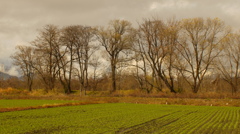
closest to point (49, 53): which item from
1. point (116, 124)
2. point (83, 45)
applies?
point (83, 45)

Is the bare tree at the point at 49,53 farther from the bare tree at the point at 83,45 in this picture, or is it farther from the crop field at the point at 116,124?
the crop field at the point at 116,124

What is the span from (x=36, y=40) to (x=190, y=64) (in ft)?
101

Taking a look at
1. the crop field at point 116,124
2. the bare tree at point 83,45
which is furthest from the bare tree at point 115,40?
the crop field at point 116,124

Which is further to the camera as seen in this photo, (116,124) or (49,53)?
(49,53)

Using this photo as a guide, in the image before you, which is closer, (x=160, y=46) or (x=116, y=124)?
(x=116, y=124)

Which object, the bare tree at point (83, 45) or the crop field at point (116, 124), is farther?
the bare tree at point (83, 45)

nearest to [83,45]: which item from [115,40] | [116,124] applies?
[115,40]

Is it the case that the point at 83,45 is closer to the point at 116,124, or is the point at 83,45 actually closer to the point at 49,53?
the point at 49,53

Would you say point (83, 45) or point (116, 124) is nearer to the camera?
point (116, 124)

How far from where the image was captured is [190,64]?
3872cm

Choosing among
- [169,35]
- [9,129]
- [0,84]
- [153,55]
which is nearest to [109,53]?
[153,55]

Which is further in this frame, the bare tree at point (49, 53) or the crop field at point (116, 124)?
the bare tree at point (49, 53)

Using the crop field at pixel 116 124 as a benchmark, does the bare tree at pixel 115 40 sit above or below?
above

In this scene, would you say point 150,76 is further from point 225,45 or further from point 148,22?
point 225,45
